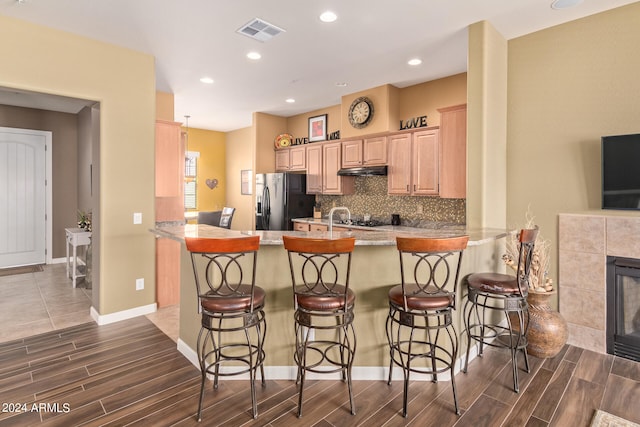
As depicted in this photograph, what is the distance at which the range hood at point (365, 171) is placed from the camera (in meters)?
5.07

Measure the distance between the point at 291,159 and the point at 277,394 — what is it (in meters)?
4.86

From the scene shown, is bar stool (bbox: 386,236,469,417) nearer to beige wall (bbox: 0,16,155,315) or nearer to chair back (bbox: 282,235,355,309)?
chair back (bbox: 282,235,355,309)

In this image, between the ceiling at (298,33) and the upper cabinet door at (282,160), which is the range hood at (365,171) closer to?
the ceiling at (298,33)

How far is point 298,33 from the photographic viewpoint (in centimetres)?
346

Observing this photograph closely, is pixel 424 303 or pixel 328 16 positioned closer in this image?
pixel 424 303

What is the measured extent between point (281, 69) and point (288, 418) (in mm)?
3891

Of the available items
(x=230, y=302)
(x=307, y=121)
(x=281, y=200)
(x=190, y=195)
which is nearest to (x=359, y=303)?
(x=230, y=302)

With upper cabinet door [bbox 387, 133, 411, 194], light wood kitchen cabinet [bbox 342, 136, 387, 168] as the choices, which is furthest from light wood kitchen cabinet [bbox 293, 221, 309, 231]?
upper cabinet door [bbox 387, 133, 411, 194]

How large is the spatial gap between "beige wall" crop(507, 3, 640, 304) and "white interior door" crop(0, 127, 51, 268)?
7.70 m

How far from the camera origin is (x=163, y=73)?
459cm

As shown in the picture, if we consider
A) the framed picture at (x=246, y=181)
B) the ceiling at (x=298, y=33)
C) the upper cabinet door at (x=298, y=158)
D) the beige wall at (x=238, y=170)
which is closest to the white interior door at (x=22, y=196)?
the ceiling at (x=298, y=33)

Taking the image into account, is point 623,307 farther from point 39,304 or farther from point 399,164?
point 39,304

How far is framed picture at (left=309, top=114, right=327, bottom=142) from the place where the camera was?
6.50 m

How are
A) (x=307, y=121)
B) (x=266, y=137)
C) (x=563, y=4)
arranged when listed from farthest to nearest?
(x=266, y=137) < (x=307, y=121) < (x=563, y=4)
